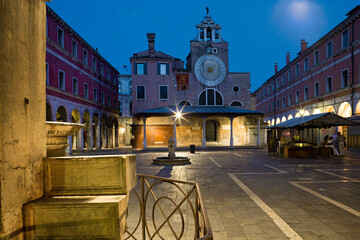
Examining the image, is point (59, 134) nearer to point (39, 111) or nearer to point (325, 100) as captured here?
point (39, 111)

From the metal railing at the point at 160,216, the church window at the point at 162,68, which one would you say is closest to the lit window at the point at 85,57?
the church window at the point at 162,68

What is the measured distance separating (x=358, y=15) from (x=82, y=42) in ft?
85.6

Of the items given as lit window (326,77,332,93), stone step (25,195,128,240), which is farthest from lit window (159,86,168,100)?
stone step (25,195,128,240)

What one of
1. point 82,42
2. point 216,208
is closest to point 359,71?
point 216,208

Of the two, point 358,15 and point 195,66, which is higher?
point 358,15

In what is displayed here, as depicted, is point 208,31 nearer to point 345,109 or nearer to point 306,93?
point 306,93

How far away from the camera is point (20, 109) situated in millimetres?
1882

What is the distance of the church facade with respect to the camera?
2411 cm

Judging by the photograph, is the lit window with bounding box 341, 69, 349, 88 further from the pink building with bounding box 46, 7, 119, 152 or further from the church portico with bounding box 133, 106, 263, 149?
the pink building with bounding box 46, 7, 119, 152

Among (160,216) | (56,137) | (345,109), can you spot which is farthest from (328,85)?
(56,137)

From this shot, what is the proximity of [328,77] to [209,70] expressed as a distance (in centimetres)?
1322

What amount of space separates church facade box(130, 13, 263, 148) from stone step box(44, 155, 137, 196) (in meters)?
21.3

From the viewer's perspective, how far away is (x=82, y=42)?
22.2 metres

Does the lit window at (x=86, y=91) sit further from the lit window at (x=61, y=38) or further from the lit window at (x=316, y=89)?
the lit window at (x=316, y=89)
